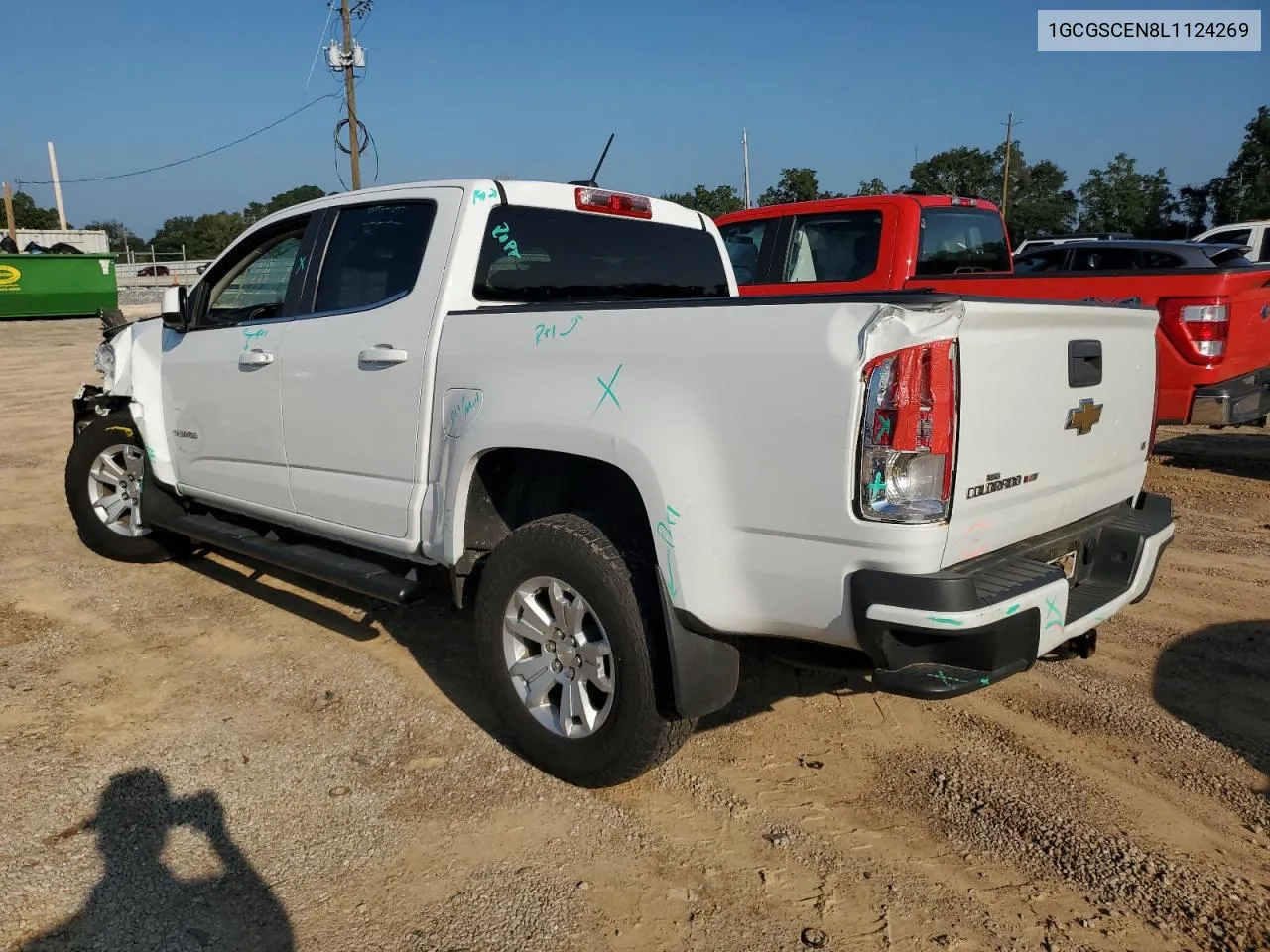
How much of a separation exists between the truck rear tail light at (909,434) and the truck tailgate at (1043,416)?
5 cm

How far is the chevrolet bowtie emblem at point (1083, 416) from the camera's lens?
2888 millimetres

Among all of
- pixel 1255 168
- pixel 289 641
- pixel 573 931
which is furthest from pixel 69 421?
pixel 1255 168

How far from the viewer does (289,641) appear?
4551 mm

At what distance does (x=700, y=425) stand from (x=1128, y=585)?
157 centimetres

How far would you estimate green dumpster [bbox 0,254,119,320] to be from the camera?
23891 millimetres

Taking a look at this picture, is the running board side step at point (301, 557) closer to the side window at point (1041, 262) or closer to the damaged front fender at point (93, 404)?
the damaged front fender at point (93, 404)

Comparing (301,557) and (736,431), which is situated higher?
(736,431)

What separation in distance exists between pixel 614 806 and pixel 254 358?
250 cm

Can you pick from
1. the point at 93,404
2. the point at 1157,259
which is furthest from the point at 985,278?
the point at 93,404

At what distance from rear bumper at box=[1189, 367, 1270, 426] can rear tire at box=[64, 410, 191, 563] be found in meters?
6.20

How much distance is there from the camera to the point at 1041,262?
12.0m

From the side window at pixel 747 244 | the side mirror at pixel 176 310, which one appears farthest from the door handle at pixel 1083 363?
the side window at pixel 747 244

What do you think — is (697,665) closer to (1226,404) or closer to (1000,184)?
(1226,404)

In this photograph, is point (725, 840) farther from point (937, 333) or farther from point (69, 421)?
point (69, 421)
